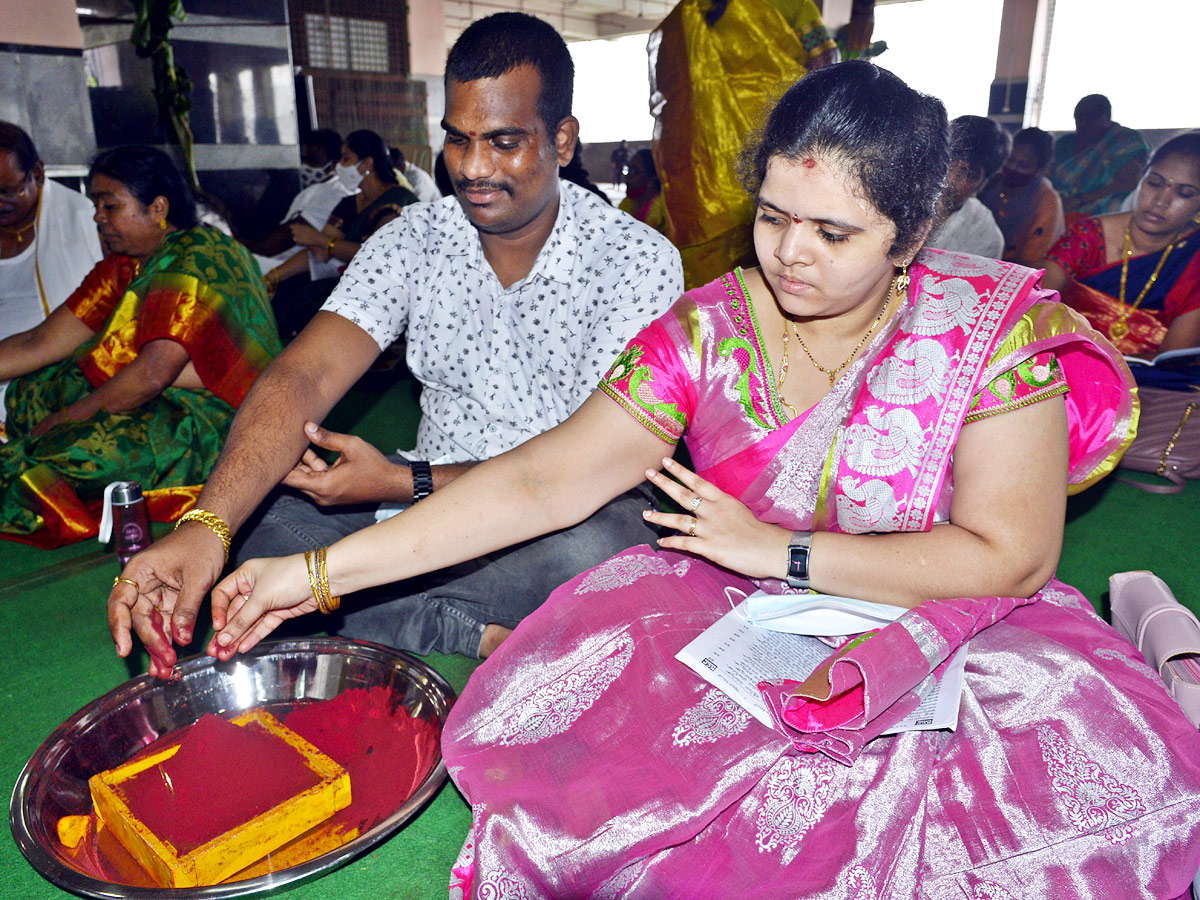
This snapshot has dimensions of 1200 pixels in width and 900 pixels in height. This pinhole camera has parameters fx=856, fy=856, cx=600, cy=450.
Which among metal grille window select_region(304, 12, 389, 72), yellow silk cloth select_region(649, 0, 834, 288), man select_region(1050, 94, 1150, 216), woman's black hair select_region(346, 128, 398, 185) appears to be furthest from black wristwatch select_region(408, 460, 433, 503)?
metal grille window select_region(304, 12, 389, 72)

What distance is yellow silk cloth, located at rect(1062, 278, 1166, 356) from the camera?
3506 millimetres

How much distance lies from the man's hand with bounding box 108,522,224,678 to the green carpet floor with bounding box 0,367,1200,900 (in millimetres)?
421

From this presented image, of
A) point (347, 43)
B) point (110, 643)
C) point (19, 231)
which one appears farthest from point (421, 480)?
point (347, 43)

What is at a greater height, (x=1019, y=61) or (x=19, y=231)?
(x=1019, y=61)

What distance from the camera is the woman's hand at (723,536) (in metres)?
1.28

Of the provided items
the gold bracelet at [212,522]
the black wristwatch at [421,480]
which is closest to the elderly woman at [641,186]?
the black wristwatch at [421,480]

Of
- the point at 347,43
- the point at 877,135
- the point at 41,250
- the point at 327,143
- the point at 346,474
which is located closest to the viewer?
the point at 877,135

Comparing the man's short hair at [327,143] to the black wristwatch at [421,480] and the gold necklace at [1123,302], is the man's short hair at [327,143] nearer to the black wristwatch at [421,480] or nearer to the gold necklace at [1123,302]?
the gold necklace at [1123,302]

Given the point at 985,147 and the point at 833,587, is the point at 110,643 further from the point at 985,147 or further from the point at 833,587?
the point at 985,147

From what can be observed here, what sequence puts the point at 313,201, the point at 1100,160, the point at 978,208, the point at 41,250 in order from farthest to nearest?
1. the point at 313,201
2. the point at 1100,160
3. the point at 978,208
4. the point at 41,250

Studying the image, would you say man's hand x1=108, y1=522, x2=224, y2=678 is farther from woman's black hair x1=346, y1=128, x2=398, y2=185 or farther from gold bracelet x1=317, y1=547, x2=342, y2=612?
woman's black hair x1=346, y1=128, x2=398, y2=185

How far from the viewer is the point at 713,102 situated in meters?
3.23

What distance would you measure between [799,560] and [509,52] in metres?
1.20

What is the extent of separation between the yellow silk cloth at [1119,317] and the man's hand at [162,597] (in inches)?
136
